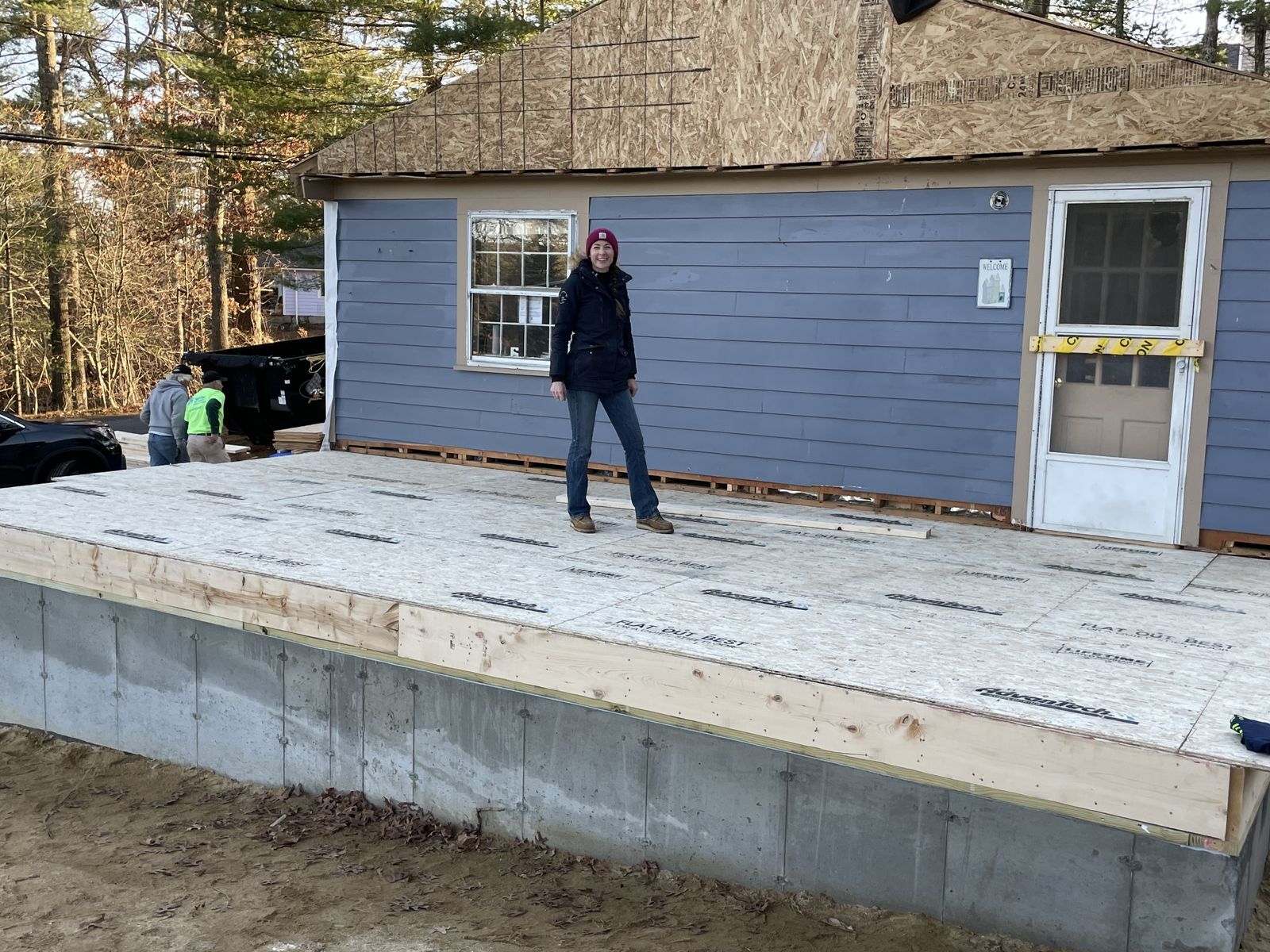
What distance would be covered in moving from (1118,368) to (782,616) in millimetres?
3412

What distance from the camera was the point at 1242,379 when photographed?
666 cm

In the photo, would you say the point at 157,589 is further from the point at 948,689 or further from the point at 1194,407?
the point at 1194,407

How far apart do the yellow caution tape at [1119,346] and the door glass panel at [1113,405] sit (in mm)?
82

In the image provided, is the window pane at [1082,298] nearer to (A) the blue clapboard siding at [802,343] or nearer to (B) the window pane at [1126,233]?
(B) the window pane at [1126,233]

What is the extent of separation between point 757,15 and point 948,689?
5627mm

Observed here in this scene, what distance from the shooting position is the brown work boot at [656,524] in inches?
273

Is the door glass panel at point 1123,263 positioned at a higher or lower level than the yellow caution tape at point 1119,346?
higher

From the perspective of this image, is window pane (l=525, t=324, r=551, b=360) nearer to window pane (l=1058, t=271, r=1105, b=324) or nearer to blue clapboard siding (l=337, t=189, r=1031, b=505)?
blue clapboard siding (l=337, t=189, r=1031, b=505)

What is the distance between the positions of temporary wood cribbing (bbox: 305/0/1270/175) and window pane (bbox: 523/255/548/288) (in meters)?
0.72

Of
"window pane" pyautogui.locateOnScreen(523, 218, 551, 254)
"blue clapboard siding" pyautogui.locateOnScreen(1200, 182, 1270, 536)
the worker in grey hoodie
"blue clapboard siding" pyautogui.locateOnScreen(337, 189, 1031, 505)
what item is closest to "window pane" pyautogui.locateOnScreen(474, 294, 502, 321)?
"blue clapboard siding" pyautogui.locateOnScreen(337, 189, 1031, 505)

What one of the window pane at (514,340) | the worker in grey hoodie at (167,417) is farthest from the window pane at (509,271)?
the worker in grey hoodie at (167,417)

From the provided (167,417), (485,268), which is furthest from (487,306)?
(167,417)

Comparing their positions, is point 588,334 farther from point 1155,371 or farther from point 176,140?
point 176,140

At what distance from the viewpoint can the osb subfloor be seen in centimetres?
405
